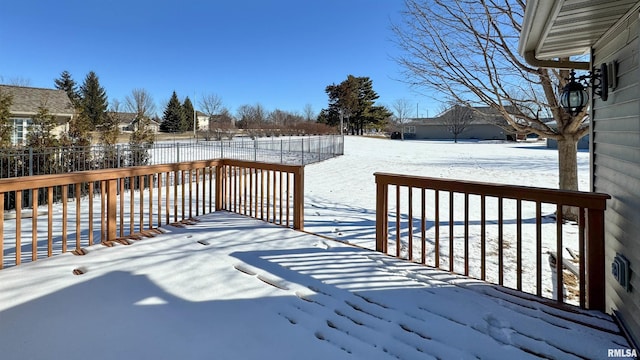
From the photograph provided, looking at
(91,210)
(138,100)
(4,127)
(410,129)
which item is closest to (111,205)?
(91,210)

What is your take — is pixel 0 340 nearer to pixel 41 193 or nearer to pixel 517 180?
pixel 41 193

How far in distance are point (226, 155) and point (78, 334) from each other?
13232mm

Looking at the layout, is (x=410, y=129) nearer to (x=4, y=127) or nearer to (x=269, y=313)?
(x=4, y=127)

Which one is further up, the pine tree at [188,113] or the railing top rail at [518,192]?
the pine tree at [188,113]

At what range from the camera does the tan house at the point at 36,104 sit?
14124 millimetres

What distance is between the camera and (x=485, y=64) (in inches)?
245

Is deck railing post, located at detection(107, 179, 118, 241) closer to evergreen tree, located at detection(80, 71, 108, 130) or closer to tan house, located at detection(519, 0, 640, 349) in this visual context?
tan house, located at detection(519, 0, 640, 349)

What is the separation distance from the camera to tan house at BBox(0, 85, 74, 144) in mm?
14124

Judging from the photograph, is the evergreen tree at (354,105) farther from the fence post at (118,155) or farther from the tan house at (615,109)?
the tan house at (615,109)

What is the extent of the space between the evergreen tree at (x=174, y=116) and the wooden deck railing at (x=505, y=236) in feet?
124

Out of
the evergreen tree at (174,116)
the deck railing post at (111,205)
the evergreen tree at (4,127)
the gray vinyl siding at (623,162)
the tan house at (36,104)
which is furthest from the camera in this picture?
the evergreen tree at (174,116)

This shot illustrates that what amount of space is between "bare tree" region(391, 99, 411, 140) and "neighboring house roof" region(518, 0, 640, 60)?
41516mm

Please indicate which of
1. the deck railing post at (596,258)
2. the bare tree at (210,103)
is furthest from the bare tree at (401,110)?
the deck railing post at (596,258)

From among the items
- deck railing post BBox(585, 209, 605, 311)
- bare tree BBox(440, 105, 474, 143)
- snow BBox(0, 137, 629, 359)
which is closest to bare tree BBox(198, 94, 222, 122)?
bare tree BBox(440, 105, 474, 143)
